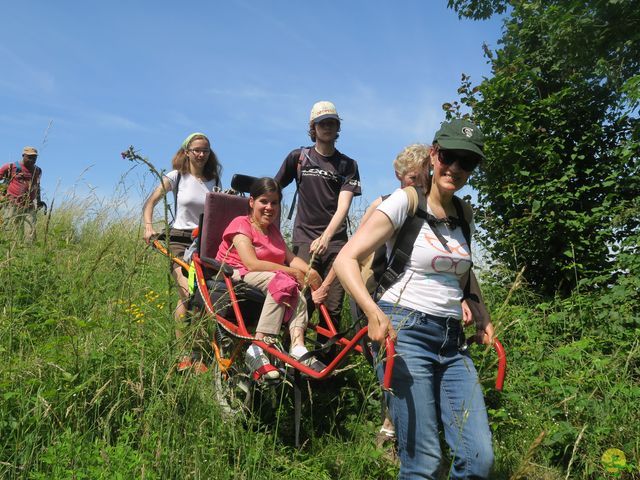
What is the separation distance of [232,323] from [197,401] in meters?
1.02

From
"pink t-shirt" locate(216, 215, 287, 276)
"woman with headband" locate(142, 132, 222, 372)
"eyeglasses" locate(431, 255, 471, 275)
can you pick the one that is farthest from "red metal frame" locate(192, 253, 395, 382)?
"woman with headband" locate(142, 132, 222, 372)

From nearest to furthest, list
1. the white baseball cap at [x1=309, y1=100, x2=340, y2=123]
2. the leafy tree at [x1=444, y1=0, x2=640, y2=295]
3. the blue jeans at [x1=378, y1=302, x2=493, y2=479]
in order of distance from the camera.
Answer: the blue jeans at [x1=378, y1=302, x2=493, y2=479], the white baseball cap at [x1=309, y1=100, x2=340, y2=123], the leafy tree at [x1=444, y1=0, x2=640, y2=295]

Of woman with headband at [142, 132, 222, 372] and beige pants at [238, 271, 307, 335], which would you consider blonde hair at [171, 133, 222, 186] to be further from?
beige pants at [238, 271, 307, 335]

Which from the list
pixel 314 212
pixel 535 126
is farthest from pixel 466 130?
pixel 535 126

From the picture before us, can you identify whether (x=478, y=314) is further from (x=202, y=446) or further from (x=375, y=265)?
(x=202, y=446)

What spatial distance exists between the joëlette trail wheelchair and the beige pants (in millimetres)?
75

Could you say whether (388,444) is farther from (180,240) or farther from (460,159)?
(180,240)

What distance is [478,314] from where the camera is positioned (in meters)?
3.11

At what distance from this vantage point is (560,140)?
683 cm

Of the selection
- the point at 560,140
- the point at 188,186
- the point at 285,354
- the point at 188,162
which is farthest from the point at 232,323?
the point at 560,140

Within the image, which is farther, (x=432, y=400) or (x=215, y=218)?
(x=215, y=218)

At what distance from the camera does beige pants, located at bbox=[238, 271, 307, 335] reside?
12.6 ft

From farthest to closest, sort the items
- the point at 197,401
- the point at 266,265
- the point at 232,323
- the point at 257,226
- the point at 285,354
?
the point at 257,226 < the point at 266,265 < the point at 232,323 < the point at 285,354 < the point at 197,401

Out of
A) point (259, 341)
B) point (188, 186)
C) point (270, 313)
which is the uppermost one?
point (188, 186)
